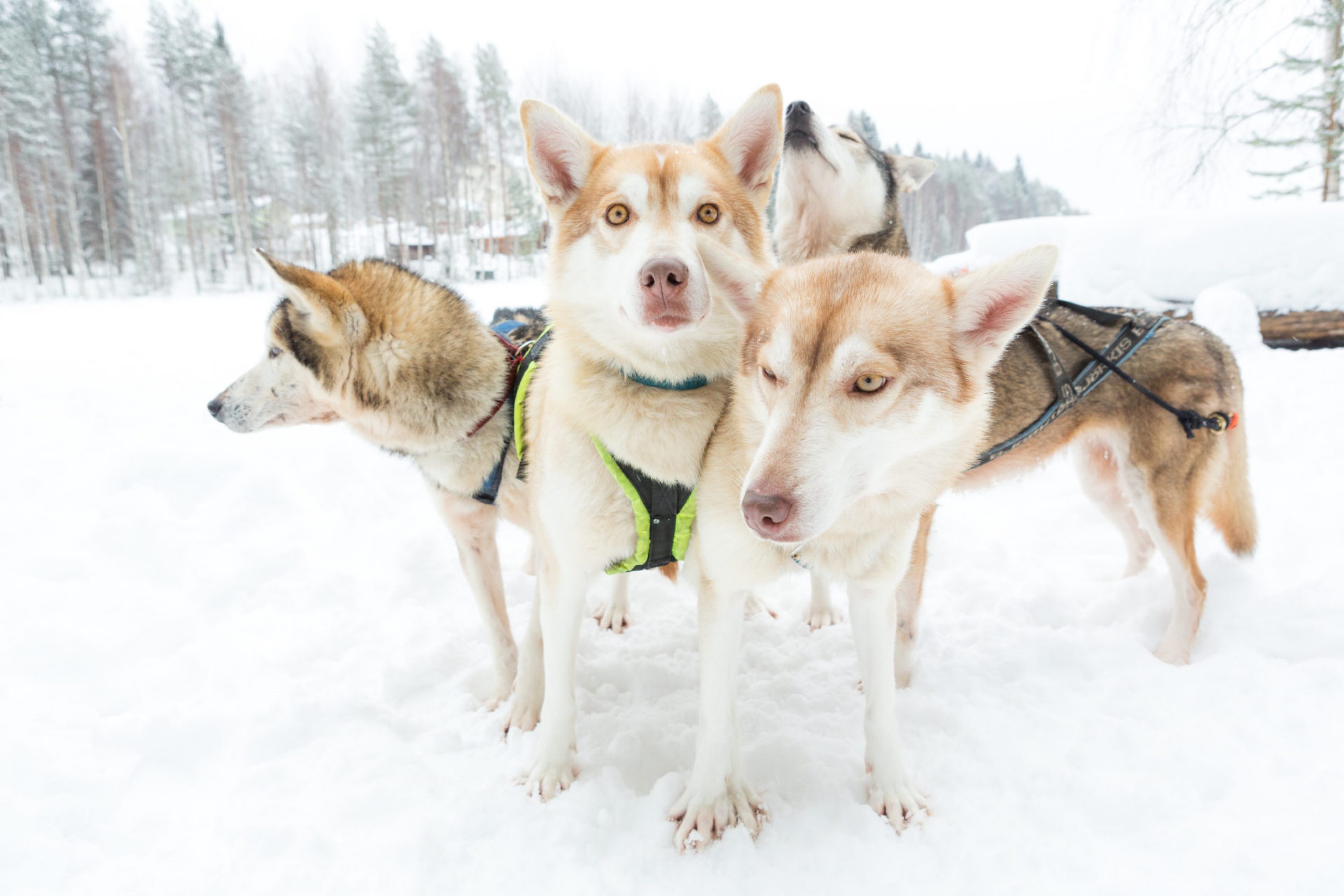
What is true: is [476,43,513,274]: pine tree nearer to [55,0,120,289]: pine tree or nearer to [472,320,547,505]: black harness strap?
[55,0,120,289]: pine tree

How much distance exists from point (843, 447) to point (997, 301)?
59 cm

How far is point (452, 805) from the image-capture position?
2025 millimetres

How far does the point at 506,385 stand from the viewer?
2678 millimetres

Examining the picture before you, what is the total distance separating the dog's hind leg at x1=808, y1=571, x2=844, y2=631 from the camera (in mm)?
3219

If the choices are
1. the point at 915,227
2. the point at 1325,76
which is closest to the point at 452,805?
the point at 1325,76

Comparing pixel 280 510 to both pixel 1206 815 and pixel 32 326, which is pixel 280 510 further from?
pixel 32 326

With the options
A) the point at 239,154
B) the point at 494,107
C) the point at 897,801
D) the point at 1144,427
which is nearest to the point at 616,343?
the point at 897,801

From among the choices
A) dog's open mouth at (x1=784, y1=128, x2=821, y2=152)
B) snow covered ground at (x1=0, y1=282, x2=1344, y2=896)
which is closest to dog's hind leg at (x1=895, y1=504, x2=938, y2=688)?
snow covered ground at (x1=0, y1=282, x2=1344, y2=896)

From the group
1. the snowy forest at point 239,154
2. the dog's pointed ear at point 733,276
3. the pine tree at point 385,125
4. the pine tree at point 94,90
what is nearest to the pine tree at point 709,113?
the snowy forest at point 239,154

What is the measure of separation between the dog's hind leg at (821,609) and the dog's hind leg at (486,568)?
1.55 m

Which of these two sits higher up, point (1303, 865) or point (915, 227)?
point (915, 227)

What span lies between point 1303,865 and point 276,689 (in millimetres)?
3535

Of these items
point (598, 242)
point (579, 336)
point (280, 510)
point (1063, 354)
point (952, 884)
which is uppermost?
point (598, 242)

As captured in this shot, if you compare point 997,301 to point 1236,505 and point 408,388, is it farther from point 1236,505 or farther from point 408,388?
point 1236,505
